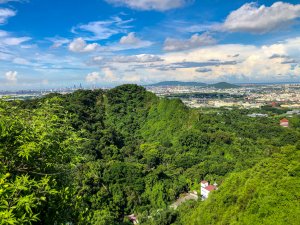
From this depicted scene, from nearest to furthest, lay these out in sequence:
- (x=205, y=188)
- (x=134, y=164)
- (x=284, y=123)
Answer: (x=205, y=188), (x=134, y=164), (x=284, y=123)

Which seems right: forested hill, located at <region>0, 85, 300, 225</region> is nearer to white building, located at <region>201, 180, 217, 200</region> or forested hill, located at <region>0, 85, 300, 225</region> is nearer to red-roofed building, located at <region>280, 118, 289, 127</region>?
red-roofed building, located at <region>280, 118, 289, 127</region>

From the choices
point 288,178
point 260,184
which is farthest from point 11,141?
point 260,184

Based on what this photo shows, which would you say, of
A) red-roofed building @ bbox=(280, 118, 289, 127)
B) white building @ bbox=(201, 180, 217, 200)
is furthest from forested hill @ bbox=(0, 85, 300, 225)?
white building @ bbox=(201, 180, 217, 200)

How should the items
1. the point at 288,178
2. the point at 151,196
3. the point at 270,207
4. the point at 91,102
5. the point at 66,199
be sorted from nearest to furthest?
the point at 66,199, the point at 270,207, the point at 288,178, the point at 151,196, the point at 91,102

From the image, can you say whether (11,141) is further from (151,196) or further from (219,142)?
(219,142)

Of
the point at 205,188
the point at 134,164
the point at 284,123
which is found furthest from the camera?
the point at 284,123

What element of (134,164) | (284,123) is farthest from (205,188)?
(284,123)

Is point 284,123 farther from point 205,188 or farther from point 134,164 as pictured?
point 134,164

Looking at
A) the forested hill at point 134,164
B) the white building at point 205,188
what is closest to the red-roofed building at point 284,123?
the forested hill at point 134,164
